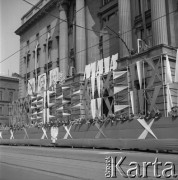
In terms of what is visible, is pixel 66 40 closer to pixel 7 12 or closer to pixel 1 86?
pixel 7 12

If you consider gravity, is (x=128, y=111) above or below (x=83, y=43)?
below

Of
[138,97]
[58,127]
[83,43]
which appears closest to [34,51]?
[83,43]

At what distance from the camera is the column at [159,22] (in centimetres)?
2456

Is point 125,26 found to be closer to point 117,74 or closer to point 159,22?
point 159,22

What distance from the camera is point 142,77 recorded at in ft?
82.7

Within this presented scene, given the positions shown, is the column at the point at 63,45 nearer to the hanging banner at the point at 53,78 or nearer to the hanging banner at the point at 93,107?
the hanging banner at the point at 53,78

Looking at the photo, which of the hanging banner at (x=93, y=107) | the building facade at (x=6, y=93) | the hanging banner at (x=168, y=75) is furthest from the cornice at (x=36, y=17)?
the hanging banner at (x=168, y=75)

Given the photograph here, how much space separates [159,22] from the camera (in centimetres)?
2489

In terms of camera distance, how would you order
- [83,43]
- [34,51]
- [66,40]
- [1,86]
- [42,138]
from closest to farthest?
[42,138], [83,43], [66,40], [34,51], [1,86]

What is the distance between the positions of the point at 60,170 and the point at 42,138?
19.0m

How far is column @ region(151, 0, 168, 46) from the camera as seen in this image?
24.6 meters

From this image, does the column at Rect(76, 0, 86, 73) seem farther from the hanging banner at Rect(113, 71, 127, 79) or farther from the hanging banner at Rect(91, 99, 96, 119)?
the hanging banner at Rect(113, 71, 127, 79)

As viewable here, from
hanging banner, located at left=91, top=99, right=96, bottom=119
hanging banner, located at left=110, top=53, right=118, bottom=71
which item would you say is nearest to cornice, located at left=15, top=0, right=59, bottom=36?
hanging banner, located at left=110, top=53, right=118, bottom=71

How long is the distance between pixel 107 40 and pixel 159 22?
32.2ft
